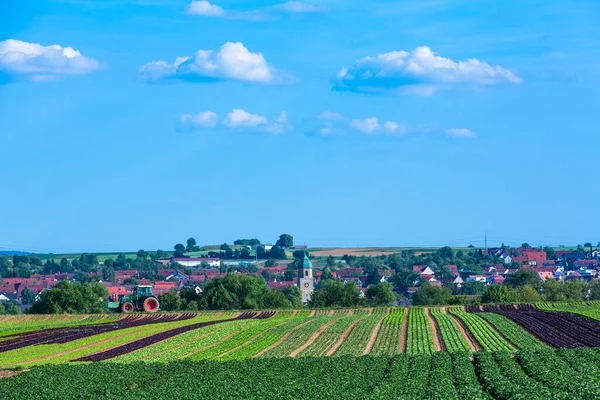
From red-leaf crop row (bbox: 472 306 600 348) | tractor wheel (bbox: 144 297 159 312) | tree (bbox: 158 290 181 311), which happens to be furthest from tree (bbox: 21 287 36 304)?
red-leaf crop row (bbox: 472 306 600 348)

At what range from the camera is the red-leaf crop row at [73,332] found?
58.7 metres

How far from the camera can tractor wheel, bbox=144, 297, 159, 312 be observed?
291 ft

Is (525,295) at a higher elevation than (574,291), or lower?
lower

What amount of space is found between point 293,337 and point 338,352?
365 inches

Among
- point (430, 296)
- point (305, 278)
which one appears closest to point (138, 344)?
point (430, 296)

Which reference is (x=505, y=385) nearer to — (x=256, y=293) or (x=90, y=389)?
(x=90, y=389)

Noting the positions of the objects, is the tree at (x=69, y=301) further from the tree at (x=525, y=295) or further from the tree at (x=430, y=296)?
the tree at (x=430, y=296)

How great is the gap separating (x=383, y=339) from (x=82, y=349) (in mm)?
16137

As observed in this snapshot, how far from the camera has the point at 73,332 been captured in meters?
66.6

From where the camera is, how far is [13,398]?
3341cm

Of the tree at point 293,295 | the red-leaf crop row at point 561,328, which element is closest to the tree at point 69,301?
the tree at point 293,295

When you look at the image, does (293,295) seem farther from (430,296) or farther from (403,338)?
(403,338)

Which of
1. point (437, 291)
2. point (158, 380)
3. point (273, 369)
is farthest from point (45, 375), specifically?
point (437, 291)

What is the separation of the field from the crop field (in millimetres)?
68
